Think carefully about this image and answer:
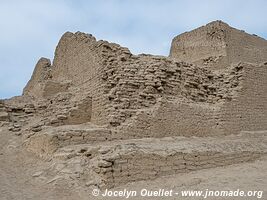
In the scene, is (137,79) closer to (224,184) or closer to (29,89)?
(224,184)

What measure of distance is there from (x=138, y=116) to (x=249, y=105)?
4519 millimetres

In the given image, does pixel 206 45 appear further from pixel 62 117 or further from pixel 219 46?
pixel 62 117

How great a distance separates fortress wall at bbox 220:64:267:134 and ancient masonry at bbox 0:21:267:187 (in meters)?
0.03

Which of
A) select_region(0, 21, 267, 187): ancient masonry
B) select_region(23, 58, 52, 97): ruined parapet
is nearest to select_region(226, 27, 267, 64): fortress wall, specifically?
select_region(0, 21, 267, 187): ancient masonry

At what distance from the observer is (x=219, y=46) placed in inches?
665

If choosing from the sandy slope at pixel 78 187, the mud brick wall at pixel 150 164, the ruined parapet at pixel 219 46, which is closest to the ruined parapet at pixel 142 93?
the mud brick wall at pixel 150 164

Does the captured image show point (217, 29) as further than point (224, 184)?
Yes

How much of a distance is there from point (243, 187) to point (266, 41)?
1458 cm

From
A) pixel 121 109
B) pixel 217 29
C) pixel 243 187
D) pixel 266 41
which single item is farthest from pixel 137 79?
pixel 266 41

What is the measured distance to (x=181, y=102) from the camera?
33.4 ft

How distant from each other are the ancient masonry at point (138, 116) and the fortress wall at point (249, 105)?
3 cm

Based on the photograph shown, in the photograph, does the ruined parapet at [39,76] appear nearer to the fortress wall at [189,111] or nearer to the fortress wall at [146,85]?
the fortress wall at [146,85]

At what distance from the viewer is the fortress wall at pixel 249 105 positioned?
11.0 metres

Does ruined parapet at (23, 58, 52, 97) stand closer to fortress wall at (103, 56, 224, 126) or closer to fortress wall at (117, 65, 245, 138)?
fortress wall at (103, 56, 224, 126)
